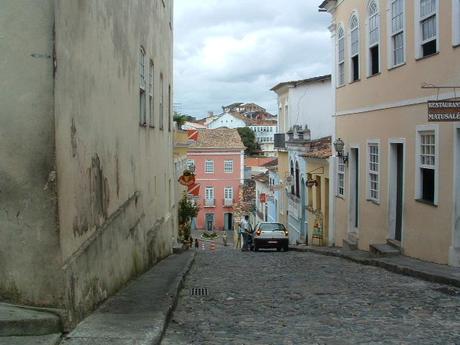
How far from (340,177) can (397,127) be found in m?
6.38

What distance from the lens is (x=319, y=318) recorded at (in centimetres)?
753

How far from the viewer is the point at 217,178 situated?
232ft

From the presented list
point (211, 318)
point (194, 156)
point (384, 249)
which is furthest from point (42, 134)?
point (194, 156)

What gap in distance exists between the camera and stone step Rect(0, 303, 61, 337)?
508 cm

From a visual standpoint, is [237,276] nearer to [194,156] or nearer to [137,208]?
[137,208]

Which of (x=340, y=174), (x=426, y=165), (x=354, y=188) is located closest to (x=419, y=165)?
(x=426, y=165)

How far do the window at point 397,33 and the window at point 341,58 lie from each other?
16.0 feet

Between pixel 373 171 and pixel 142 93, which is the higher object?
pixel 142 93

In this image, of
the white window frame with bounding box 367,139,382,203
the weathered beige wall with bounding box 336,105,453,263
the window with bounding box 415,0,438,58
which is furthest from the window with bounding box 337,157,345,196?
the window with bounding box 415,0,438,58

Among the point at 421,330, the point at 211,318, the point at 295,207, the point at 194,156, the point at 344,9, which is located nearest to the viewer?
the point at 421,330

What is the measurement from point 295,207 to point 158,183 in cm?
1853

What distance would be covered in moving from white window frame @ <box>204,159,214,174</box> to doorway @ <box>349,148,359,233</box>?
50284 millimetres

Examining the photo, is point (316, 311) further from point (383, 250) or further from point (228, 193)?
point (228, 193)

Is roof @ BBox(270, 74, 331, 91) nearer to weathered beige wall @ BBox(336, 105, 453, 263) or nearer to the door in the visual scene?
weathered beige wall @ BBox(336, 105, 453, 263)
